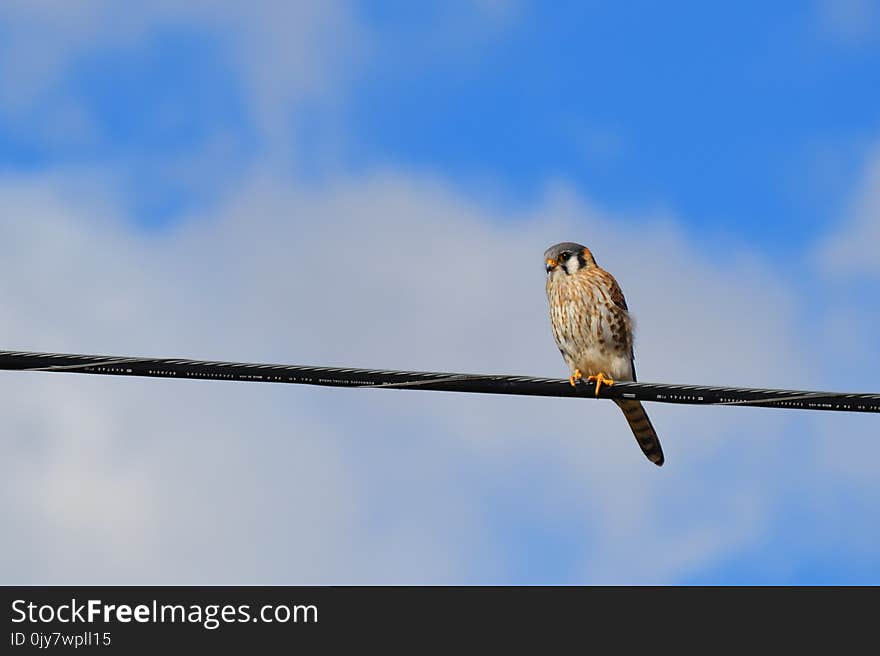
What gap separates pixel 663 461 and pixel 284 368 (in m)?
5.10

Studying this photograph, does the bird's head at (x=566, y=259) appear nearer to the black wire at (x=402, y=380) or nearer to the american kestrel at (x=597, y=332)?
the american kestrel at (x=597, y=332)

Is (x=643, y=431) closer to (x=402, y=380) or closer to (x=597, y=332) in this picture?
(x=597, y=332)

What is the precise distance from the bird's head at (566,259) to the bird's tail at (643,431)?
1408 mm

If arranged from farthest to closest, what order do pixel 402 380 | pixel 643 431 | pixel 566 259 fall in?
1. pixel 566 259
2. pixel 643 431
3. pixel 402 380

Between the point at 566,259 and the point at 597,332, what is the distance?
940 millimetres

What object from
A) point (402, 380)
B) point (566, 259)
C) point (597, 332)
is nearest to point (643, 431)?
point (597, 332)

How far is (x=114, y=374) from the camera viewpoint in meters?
7.75

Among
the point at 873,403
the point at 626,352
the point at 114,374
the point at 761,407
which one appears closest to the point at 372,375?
the point at 114,374

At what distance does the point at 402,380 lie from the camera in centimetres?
789

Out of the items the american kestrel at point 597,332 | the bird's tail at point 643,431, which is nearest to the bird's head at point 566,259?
the american kestrel at point 597,332

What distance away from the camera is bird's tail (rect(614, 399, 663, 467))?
11.7 metres

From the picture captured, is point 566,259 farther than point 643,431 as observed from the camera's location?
Yes

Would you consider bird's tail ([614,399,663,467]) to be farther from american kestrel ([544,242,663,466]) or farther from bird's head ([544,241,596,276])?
bird's head ([544,241,596,276])
